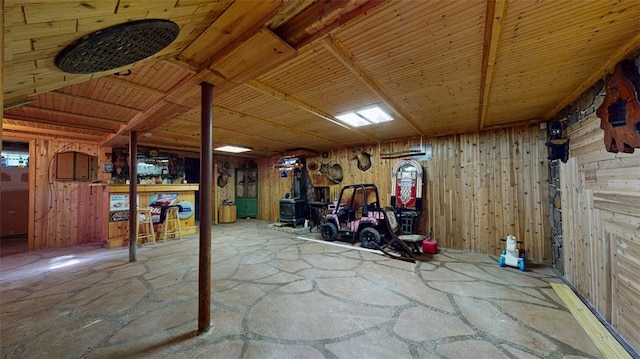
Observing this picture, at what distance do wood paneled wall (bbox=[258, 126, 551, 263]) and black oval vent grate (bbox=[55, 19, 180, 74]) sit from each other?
5467mm

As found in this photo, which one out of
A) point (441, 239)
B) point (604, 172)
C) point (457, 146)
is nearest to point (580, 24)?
point (604, 172)

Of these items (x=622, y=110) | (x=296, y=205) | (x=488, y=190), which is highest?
(x=622, y=110)

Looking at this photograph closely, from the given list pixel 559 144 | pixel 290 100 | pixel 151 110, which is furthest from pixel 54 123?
pixel 559 144

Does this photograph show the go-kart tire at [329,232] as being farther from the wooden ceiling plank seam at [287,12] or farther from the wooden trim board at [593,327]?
the wooden ceiling plank seam at [287,12]

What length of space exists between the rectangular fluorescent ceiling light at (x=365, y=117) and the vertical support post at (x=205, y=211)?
2.34 meters

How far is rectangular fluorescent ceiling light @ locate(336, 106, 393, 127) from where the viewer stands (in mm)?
4027

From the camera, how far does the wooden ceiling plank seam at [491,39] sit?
5.62 ft

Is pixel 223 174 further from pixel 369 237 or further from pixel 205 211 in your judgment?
pixel 205 211

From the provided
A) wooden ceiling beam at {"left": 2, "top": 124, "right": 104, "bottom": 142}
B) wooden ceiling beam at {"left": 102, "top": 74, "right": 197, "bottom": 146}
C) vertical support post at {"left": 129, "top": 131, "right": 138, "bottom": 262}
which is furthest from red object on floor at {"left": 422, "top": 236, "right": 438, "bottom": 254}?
wooden ceiling beam at {"left": 2, "top": 124, "right": 104, "bottom": 142}

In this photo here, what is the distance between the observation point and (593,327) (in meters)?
2.39

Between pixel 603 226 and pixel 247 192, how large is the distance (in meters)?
9.67

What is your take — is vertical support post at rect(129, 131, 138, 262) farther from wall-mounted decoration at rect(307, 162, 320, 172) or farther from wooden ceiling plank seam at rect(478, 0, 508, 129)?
wooden ceiling plank seam at rect(478, 0, 508, 129)

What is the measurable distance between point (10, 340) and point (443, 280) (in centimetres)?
488

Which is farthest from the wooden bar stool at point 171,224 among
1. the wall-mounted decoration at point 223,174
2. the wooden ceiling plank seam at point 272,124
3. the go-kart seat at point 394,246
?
the go-kart seat at point 394,246
